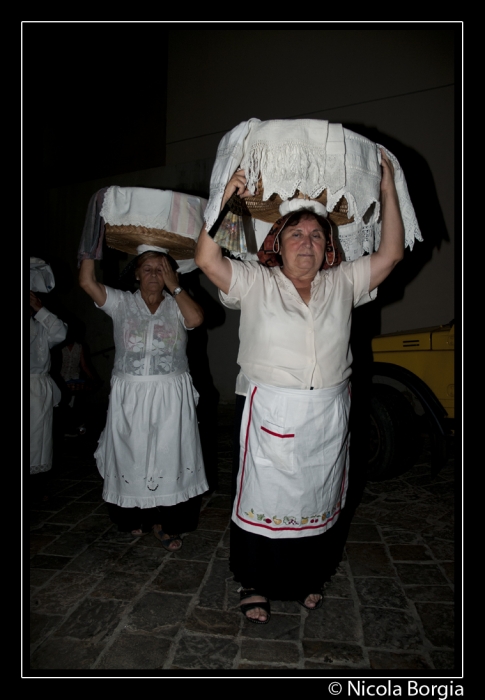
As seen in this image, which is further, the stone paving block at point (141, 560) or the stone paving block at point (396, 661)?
the stone paving block at point (141, 560)

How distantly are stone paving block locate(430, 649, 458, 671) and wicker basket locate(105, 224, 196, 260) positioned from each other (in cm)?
275

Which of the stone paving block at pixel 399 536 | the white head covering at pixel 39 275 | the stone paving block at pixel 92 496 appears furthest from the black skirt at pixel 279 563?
the white head covering at pixel 39 275

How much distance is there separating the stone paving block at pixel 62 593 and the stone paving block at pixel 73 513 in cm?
92

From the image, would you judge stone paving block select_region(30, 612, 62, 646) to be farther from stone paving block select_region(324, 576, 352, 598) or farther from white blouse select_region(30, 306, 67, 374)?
white blouse select_region(30, 306, 67, 374)

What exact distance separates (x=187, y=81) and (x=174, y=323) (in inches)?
307

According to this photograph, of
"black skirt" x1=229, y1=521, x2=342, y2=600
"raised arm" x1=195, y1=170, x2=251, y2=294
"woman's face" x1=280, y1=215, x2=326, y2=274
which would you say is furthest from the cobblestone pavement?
"woman's face" x1=280, y1=215, x2=326, y2=274

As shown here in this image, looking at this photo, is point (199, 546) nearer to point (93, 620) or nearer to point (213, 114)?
point (93, 620)

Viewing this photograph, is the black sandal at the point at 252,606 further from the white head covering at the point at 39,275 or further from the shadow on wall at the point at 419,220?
the shadow on wall at the point at 419,220

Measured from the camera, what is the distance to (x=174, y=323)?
324 cm

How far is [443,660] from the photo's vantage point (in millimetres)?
2109

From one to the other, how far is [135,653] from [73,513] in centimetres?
203

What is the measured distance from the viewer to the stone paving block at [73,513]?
3767 millimetres

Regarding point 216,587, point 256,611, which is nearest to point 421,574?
point 256,611

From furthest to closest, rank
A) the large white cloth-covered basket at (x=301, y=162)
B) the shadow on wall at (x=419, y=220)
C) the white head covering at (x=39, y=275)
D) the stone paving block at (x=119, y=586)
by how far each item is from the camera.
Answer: the shadow on wall at (x=419, y=220)
the white head covering at (x=39, y=275)
the stone paving block at (x=119, y=586)
the large white cloth-covered basket at (x=301, y=162)
